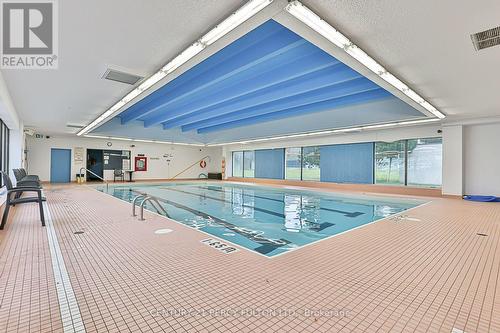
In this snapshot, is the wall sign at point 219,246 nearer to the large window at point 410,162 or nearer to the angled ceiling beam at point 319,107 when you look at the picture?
the angled ceiling beam at point 319,107

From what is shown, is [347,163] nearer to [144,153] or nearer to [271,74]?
[271,74]

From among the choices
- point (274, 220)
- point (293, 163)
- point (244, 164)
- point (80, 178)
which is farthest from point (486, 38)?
point (80, 178)

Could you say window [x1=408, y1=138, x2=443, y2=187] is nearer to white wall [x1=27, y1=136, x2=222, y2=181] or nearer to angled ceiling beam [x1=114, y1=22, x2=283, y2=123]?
angled ceiling beam [x1=114, y1=22, x2=283, y2=123]

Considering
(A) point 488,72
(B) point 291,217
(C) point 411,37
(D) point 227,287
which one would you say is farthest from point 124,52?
(A) point 488,72

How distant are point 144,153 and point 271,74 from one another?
1264 centimetres

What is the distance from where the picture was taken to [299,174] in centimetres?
Result: 1332

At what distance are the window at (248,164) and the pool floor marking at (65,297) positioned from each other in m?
13.4

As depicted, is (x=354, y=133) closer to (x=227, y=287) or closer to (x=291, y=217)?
(x=291, y=217)

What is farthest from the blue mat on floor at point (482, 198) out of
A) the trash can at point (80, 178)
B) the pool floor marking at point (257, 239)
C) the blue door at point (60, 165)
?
the blue door at point (60, 165)

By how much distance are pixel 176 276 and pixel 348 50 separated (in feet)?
10.6

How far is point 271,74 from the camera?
15.9 ft

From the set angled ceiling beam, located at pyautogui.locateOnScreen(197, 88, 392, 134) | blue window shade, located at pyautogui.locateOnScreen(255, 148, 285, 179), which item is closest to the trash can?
angled ceiling beam, located at pyautogui.locateOnScreen(197, 88, 392, 134)

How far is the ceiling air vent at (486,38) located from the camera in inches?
108

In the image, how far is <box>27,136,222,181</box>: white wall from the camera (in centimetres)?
1239
